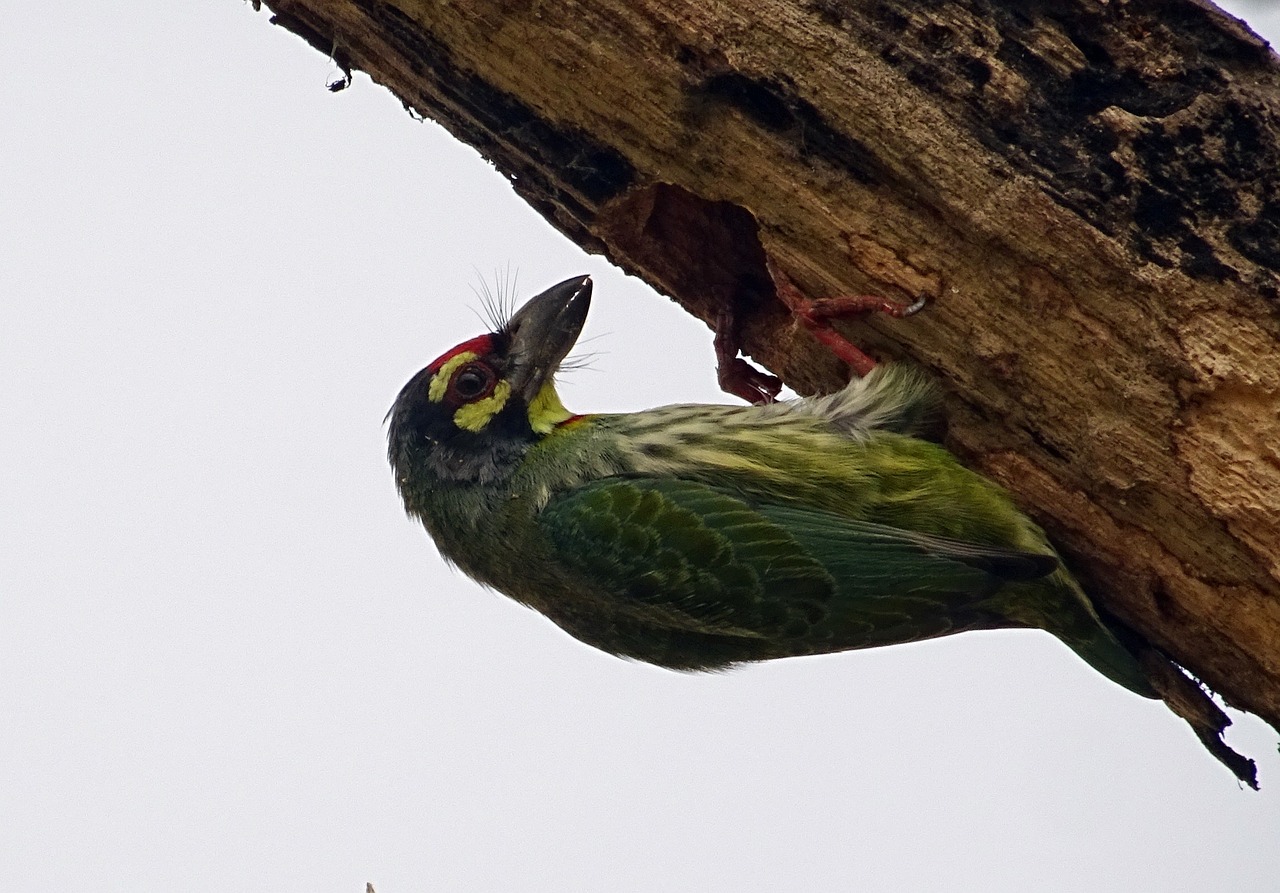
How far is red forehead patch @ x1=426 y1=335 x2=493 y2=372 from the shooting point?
14.5 ft

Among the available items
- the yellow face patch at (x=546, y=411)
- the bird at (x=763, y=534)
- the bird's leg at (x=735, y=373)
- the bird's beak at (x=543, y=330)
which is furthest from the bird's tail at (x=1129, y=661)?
the bird's beak at (x=543, y=330)

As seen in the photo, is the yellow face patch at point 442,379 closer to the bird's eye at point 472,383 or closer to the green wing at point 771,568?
the bird's eye at point 472,383

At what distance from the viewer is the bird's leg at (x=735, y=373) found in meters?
4.46

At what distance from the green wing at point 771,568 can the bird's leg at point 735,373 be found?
2.17 feet

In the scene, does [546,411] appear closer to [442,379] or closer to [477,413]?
[477,413]

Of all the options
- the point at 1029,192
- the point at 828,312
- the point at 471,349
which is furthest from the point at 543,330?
the point at 1029,192

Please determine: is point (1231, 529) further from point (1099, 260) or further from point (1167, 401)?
point (1099, 260)

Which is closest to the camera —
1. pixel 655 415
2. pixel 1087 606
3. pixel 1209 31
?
pixel 1209 31

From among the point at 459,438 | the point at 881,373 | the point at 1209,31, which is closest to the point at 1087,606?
the point at 881,373

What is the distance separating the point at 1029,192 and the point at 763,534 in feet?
4.05

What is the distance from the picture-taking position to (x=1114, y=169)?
3.27 metres

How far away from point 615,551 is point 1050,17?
190 centimetres

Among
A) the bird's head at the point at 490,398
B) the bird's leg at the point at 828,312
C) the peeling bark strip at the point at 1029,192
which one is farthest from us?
the bird's head at the point at 490,398

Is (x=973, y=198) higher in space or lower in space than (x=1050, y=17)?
lower
